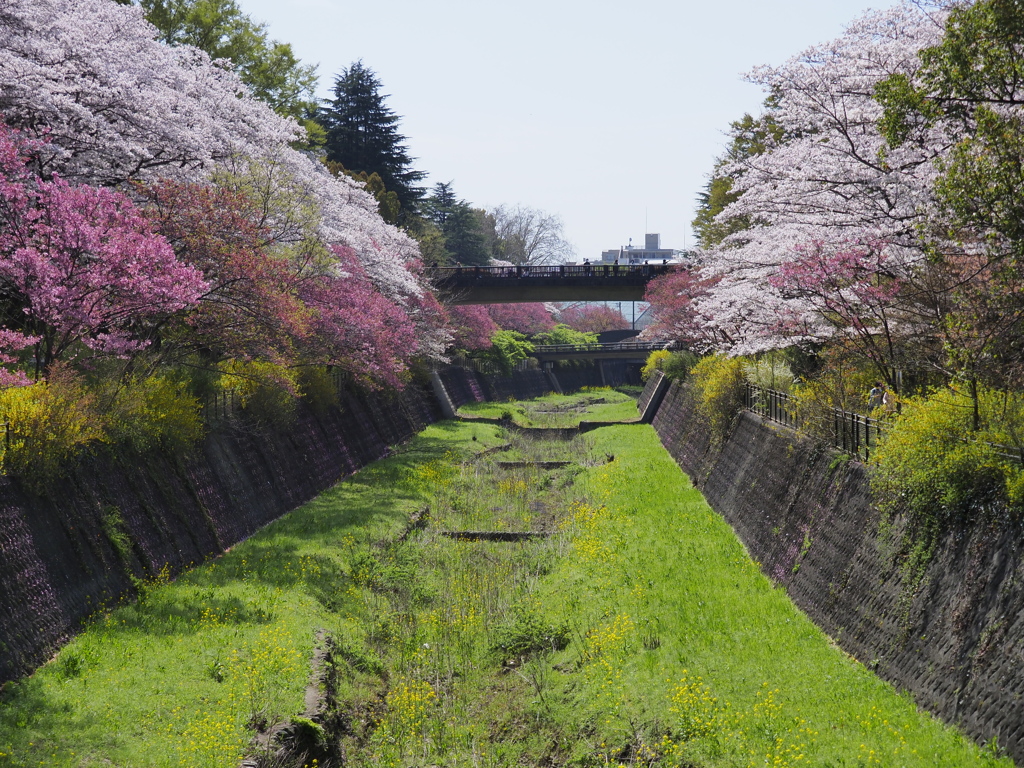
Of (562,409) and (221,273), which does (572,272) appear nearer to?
(562,409)

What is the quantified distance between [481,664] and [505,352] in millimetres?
49691

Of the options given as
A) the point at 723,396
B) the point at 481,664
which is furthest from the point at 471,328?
the point at 481,664

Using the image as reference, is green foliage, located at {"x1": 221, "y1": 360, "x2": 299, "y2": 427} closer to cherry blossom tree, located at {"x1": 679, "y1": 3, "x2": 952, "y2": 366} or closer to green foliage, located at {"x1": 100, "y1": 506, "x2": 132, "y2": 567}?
green foliage, located at {"x1": 100, "y1": 506, "x2": 132, "y2": 567}

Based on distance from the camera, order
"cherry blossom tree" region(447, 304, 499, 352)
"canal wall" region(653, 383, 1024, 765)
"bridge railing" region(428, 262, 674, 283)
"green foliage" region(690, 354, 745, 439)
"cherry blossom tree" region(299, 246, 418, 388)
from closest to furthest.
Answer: "canal wall" region(653, 383, 1024, 765) < "green foliage" region(690, 354, 745, 439) < "cherry blossom tree" region(299, 246, 418, 388) < "bridge railing" region(428, 262, 674, 283) < "cherry blossom tree" region(447, 304, 499, 352)

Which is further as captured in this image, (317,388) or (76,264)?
(317,388)

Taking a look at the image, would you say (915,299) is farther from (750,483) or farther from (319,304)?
(319,304)

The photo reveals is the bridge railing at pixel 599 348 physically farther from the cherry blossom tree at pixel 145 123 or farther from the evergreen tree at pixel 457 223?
the cherry blossom tree at pixel 145 123

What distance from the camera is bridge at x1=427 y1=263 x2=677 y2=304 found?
5072 cm

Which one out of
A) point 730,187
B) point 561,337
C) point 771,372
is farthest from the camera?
point 561,337

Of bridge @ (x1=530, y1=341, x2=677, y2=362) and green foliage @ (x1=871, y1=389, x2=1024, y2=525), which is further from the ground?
green foliage @ (x1=871, y1=389, x2=1024, y2=525)

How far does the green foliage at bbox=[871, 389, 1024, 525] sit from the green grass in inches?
1370

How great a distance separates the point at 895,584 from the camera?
10875mm

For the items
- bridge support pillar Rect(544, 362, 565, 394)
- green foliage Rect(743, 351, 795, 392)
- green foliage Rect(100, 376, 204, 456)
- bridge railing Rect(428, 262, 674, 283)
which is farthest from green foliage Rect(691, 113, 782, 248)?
bridge support pillar Rect(544, 362, 565, 394)

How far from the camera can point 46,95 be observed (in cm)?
1731
